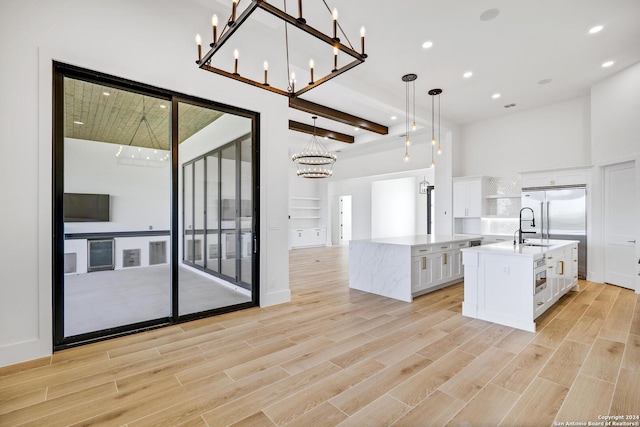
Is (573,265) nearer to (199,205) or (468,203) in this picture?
(468,203)

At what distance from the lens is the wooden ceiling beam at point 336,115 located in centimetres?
624

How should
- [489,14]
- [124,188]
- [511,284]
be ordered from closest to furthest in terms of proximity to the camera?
[511,284] < [489,14] < [124,188]

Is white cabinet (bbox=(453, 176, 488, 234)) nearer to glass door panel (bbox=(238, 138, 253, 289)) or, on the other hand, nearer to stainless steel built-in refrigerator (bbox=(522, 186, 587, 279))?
stainless steel built-in refrigerator (bbox=(522, 186, 587, 279))

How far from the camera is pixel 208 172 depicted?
527cm

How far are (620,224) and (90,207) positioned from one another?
8.46m

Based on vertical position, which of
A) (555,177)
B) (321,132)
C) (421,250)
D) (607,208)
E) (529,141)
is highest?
(321,132)

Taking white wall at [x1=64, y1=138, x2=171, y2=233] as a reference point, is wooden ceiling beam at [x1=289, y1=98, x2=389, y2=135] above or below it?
above

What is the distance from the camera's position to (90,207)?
13.8 ft

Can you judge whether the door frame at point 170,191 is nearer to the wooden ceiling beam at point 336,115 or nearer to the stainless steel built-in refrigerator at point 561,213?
the wooden ceiling beam at point 336,115

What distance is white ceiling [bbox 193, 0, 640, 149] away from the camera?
3.54 m

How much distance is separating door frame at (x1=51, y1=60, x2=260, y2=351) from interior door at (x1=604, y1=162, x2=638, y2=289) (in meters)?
6.04

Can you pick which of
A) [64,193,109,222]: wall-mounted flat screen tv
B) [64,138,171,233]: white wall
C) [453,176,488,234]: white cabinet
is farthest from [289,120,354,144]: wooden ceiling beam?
[64,193,109,222]: wall-mounted flat screen tv

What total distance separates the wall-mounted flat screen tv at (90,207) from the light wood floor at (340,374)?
66.5 inches

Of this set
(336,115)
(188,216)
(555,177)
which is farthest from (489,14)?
(188,216)
